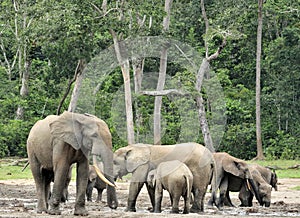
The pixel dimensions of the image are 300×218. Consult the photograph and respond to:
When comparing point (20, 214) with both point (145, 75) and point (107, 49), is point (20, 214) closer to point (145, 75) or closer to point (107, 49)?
point (107, 49)

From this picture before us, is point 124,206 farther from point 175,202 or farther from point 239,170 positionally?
point 239,170

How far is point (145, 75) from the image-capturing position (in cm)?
3791

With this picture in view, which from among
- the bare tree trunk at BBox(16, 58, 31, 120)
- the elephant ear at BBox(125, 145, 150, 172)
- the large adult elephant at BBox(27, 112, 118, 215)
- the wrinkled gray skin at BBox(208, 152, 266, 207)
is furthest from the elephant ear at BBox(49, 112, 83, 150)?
the bare tree trunk at BBox(16, 58, 31, 120)

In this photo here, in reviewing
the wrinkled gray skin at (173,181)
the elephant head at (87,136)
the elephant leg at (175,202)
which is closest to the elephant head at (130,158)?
the wrinkled gray skin at (173,181)

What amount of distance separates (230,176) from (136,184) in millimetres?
3256

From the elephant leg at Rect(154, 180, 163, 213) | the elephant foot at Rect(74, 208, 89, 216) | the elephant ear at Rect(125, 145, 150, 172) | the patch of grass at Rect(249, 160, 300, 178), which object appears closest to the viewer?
the elephant foot at Rect(74, 208, 89, 216)

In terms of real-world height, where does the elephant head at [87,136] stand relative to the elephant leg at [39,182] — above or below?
above

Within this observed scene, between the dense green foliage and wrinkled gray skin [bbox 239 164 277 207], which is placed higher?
the dense green foliage

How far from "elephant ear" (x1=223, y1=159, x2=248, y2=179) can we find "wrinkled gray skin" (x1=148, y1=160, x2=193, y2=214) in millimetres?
2568

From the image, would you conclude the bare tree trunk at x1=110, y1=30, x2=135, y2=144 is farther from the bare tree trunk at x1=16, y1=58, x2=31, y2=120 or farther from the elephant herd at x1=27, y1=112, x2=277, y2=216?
the elephant herd at x1=27, y1=112, x2=277, y2=216

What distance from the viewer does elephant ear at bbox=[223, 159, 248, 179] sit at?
17.6 meters

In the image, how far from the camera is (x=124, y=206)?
16.9 m

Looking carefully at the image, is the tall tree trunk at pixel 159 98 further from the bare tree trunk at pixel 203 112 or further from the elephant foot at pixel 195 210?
the elephant foot at pixel 195 210

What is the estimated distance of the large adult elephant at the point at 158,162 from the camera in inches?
619
